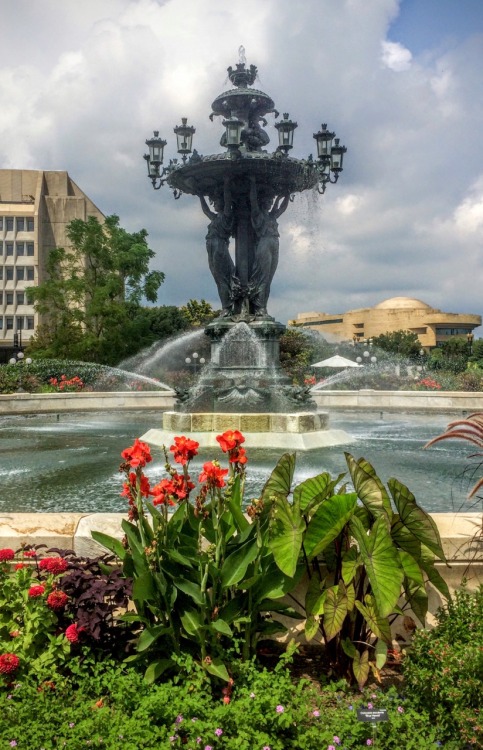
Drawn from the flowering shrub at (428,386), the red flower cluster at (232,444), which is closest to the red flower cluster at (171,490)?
the red flower cluster at (232,444)

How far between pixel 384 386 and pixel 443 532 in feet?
88.8

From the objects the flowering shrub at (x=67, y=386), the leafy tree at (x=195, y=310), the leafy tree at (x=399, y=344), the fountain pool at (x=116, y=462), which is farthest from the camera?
the leafy tree at (x=399, y=344)

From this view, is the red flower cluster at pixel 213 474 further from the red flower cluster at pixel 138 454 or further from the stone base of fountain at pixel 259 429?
the stone base of fountain at pixel 259 429

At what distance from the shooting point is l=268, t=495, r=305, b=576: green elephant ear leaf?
317 cm

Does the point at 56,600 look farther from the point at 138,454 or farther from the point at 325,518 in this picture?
the point at 325,518

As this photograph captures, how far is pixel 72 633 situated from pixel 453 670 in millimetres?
1798

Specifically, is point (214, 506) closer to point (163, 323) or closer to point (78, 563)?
point (78, 563)

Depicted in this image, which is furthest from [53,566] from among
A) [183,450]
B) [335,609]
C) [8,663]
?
[335,609]

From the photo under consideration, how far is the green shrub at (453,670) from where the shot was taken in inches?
114

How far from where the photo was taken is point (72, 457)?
11188 millimetres

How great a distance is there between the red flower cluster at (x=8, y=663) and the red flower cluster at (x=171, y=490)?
3.17 feet

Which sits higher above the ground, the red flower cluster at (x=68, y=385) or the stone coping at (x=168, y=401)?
the red flower cluster at (x=68, y=385)

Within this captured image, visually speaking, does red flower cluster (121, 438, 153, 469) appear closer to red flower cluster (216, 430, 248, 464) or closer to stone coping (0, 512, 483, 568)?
red flower cluster (216, 430, 248, 464)

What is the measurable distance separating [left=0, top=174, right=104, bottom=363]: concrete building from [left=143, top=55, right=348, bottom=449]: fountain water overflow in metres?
63.6
